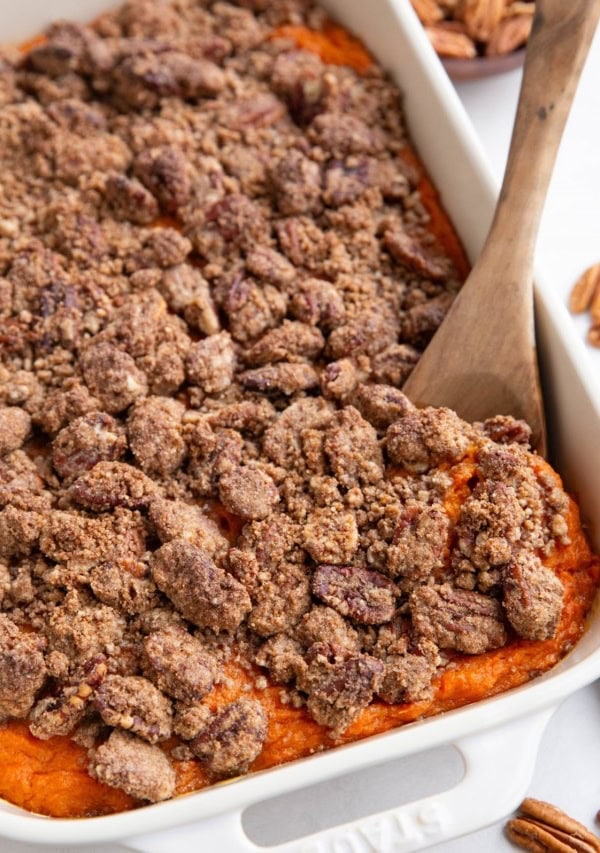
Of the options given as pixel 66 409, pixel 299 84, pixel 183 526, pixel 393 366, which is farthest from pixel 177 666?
pixel 299 84

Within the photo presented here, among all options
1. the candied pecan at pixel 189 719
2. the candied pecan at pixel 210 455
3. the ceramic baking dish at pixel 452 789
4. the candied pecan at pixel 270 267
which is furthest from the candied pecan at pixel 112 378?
the ceramic baking dish at pixel 452 789

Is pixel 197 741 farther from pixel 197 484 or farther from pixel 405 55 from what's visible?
pixel 405 55

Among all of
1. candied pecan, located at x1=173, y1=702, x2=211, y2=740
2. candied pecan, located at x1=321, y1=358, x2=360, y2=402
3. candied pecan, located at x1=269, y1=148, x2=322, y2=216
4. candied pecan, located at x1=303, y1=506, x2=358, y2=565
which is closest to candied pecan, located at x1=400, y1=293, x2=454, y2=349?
candied pecan, located at x1=321, y1=358, x2=360, y2=402

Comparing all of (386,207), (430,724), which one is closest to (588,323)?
(386,207)

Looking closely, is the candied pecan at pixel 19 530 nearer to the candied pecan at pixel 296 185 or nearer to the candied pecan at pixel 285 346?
the candied pecan at pixel 285 346

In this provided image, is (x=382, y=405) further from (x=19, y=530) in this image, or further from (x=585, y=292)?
(x=585, y=292)

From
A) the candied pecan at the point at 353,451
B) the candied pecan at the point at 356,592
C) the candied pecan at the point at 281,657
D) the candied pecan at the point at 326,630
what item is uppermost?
the candied pecan at the point at 353,451
